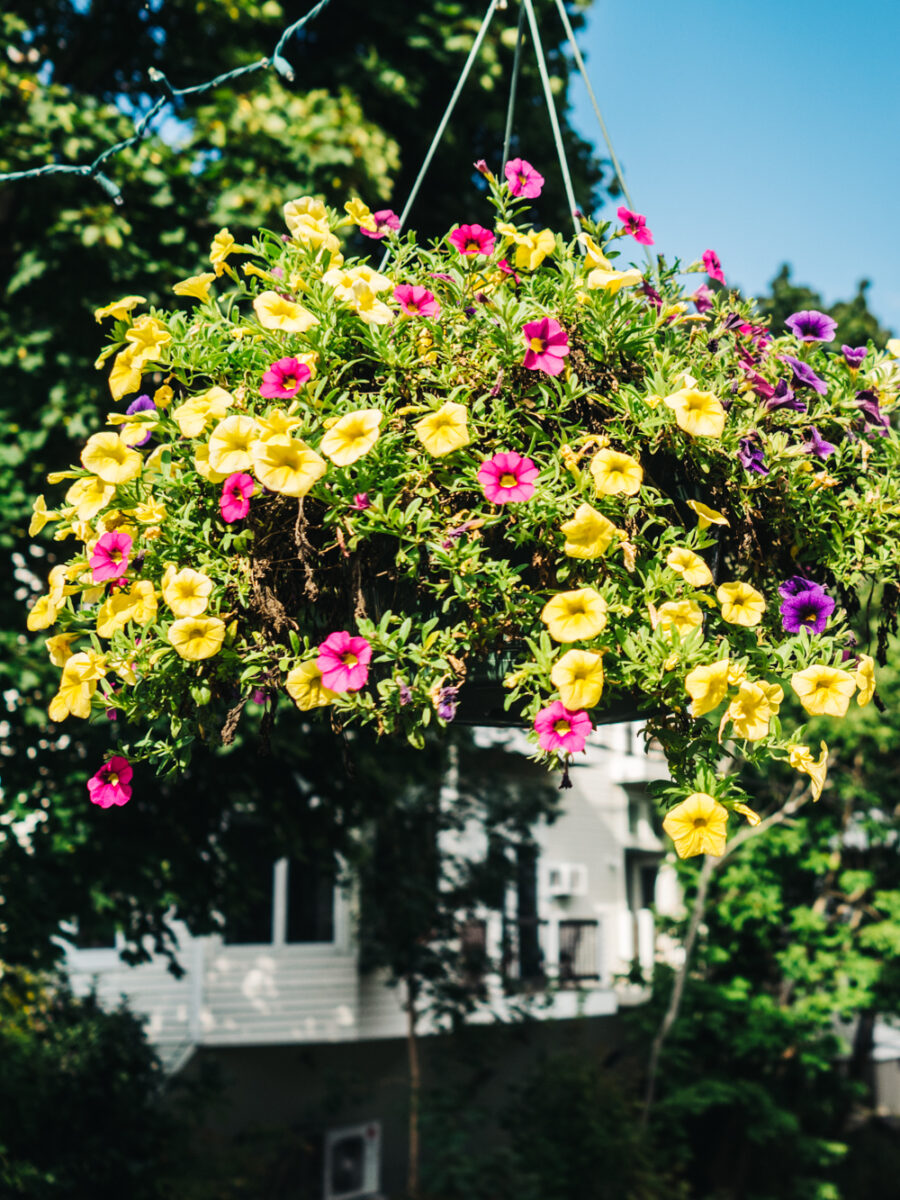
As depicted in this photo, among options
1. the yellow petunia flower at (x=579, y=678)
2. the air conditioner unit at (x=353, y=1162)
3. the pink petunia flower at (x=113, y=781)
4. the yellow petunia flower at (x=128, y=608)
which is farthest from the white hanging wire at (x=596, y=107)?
the air conditioner unit at (x=353, y=1162)

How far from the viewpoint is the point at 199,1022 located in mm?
11008

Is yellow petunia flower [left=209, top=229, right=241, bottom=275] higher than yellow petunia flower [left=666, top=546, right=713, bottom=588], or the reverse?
yellow petunia flower [left=209, top=229, right=241, bottom=275]

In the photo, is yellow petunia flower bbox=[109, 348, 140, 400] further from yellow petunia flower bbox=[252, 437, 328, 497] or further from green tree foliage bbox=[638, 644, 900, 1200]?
green tree foliage bbox=[638, 644, 900, 1200]

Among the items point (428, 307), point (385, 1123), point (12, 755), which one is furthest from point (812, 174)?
point (385, 1123)

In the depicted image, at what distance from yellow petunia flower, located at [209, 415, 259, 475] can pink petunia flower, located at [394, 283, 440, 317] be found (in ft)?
1.19

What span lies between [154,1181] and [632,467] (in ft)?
28.2

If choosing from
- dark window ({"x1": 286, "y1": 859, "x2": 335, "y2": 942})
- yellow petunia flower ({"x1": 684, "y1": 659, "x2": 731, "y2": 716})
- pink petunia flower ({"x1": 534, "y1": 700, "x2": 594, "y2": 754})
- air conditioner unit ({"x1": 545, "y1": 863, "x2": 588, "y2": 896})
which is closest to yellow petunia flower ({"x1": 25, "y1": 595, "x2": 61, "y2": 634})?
pink petunia flower ({"x1": 534, "y1": 700, "x2": 594, "y2": 754})

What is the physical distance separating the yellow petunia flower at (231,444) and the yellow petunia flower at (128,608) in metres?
0.32

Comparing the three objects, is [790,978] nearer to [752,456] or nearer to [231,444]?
[752,456]

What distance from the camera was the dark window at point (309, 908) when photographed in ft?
40.1

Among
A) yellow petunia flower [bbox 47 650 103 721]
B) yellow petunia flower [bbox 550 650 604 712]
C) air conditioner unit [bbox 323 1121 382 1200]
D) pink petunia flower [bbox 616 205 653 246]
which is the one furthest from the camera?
air conditioner unit [bbox 323 1121 382 1200]

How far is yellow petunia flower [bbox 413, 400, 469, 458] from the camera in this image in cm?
164

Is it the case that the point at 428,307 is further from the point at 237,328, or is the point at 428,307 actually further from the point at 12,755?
the point at 12,755

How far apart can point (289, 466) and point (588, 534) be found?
0.47 m
